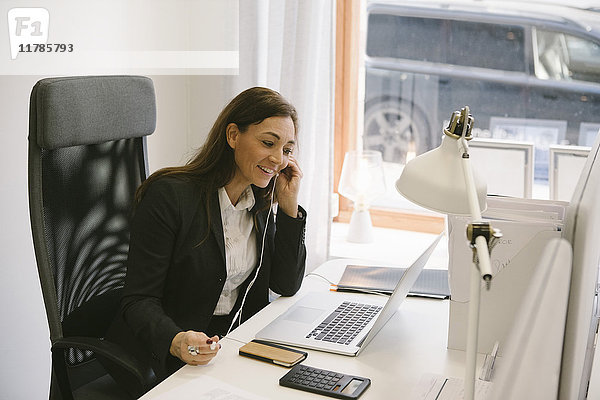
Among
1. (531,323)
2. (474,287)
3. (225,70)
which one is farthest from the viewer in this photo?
(225,70)

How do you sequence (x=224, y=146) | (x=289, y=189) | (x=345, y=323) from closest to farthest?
1. (x=345, y=323)
2. (x=224, y=146)
3. (x=289, y=189)

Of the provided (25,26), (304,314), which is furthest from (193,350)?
(25,26)

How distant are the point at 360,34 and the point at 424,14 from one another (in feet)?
0.85

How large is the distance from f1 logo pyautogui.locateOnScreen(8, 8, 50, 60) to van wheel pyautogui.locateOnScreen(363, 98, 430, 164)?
1.26 metres

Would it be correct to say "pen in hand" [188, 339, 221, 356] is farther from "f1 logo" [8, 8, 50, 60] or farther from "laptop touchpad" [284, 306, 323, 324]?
"f1 logo" [8, 8, 50, 60]

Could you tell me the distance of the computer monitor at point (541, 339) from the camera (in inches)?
25.6

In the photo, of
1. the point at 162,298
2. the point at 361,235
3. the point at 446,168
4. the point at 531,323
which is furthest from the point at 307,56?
the point at 531,323

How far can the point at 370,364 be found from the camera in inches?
55.4

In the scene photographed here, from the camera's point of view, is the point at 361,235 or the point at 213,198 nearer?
the point at 213,198

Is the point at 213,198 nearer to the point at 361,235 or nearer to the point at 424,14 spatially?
the point at 361,235

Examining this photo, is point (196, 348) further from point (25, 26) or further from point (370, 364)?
point (25, 26)

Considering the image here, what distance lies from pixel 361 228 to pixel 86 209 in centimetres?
126

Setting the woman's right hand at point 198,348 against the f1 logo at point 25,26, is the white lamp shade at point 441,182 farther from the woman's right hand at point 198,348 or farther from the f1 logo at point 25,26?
the f1 logo at point 25,26

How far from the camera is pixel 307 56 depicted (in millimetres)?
2494
